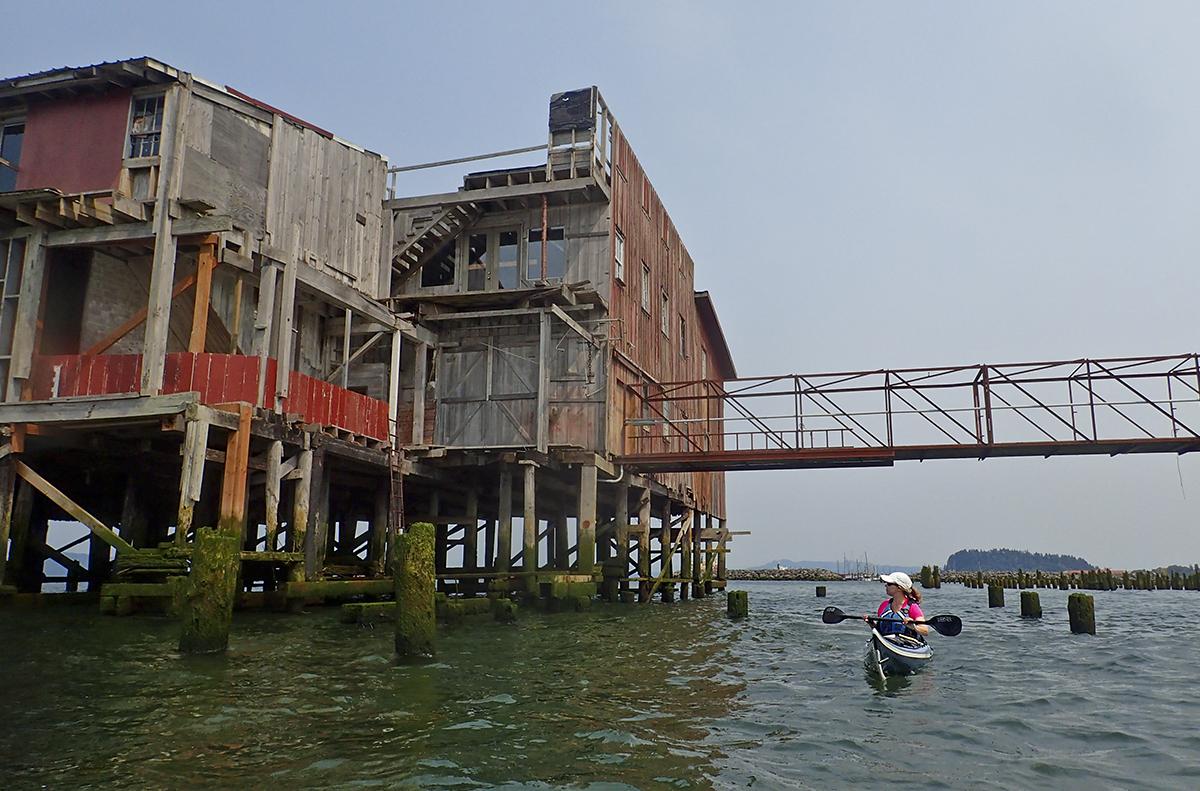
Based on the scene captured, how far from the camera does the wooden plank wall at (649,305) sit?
1062 inches

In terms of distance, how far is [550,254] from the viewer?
26.8 meters

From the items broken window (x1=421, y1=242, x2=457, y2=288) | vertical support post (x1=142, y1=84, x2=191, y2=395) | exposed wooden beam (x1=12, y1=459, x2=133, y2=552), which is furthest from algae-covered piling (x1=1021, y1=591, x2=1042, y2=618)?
vertical support post (x1=142, y1=84, x2=191, y2=395)

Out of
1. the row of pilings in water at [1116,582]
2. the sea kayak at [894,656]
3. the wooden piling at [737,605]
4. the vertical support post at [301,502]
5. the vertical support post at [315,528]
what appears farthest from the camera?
the row of pilings in water at [1116,582]

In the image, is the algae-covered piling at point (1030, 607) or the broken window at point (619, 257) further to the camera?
the algae-covered piling at point (1030, 607)

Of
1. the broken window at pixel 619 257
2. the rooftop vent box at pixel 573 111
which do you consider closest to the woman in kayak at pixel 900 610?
the broken window at pixel 619 257

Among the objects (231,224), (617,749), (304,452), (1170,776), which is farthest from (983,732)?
(231,224)

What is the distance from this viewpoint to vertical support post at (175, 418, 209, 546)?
1561 centimetres

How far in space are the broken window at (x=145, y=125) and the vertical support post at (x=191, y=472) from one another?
7317 millimetres

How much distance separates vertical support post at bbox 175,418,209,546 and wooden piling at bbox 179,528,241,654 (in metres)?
3.44

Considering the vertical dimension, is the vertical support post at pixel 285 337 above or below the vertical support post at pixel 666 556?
above

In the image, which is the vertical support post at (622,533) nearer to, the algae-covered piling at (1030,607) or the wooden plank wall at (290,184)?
the wooden plank wall at (290,184)

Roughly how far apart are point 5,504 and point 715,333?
30.8 meters

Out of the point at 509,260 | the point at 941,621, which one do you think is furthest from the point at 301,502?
the point at 941,621

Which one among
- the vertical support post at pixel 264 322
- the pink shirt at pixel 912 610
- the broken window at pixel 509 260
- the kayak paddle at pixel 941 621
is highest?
the broken window at pixel 509 260
